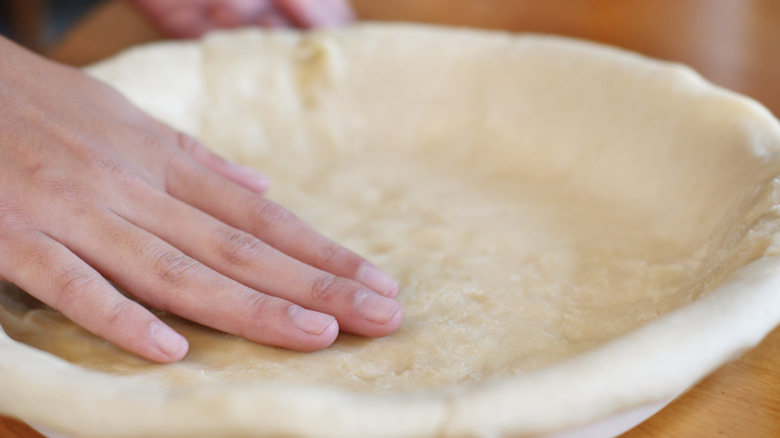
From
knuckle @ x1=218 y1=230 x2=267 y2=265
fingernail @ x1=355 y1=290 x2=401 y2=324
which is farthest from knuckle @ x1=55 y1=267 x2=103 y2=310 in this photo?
fingernail @ x1=355 y1=290 x2=401 y2=324

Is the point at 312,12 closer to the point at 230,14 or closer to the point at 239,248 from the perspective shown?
the point at 230,14

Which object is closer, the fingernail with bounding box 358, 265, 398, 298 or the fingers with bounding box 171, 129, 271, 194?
the fingernail with bounding box 358, 265, 398, 298

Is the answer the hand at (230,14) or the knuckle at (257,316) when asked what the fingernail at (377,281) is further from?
the hand at (230,14)

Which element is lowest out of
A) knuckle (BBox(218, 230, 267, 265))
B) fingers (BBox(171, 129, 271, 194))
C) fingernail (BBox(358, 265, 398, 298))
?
fingernail (BBox(358, 265, 398, 298))

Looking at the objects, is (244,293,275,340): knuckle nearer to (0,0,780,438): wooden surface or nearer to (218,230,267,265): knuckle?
(218,230,267,265): knuckle

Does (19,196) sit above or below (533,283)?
above

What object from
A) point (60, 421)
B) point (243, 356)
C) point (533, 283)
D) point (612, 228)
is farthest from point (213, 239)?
point (612, 228)

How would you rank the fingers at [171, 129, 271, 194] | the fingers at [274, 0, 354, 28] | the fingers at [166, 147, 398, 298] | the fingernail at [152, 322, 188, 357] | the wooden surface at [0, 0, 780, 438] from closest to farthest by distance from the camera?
the fingernail at [152, 322, 188, 357] → the fingers at [166, 147, 398, 298] → the fingers at [171, 129, 271, 194] → the wooden surface at [0, 0, 780, 438] → the fingers at [274, 0, 354, 28]

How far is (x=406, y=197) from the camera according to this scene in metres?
0.96

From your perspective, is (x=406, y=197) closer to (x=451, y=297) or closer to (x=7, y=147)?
(x=451, y=297)

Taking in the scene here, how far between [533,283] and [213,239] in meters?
0.36

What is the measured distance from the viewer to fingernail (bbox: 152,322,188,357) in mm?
586

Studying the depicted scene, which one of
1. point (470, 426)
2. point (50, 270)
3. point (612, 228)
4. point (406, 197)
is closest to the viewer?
point (470, 426)

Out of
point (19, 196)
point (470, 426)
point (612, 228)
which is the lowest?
point (470, 426)
